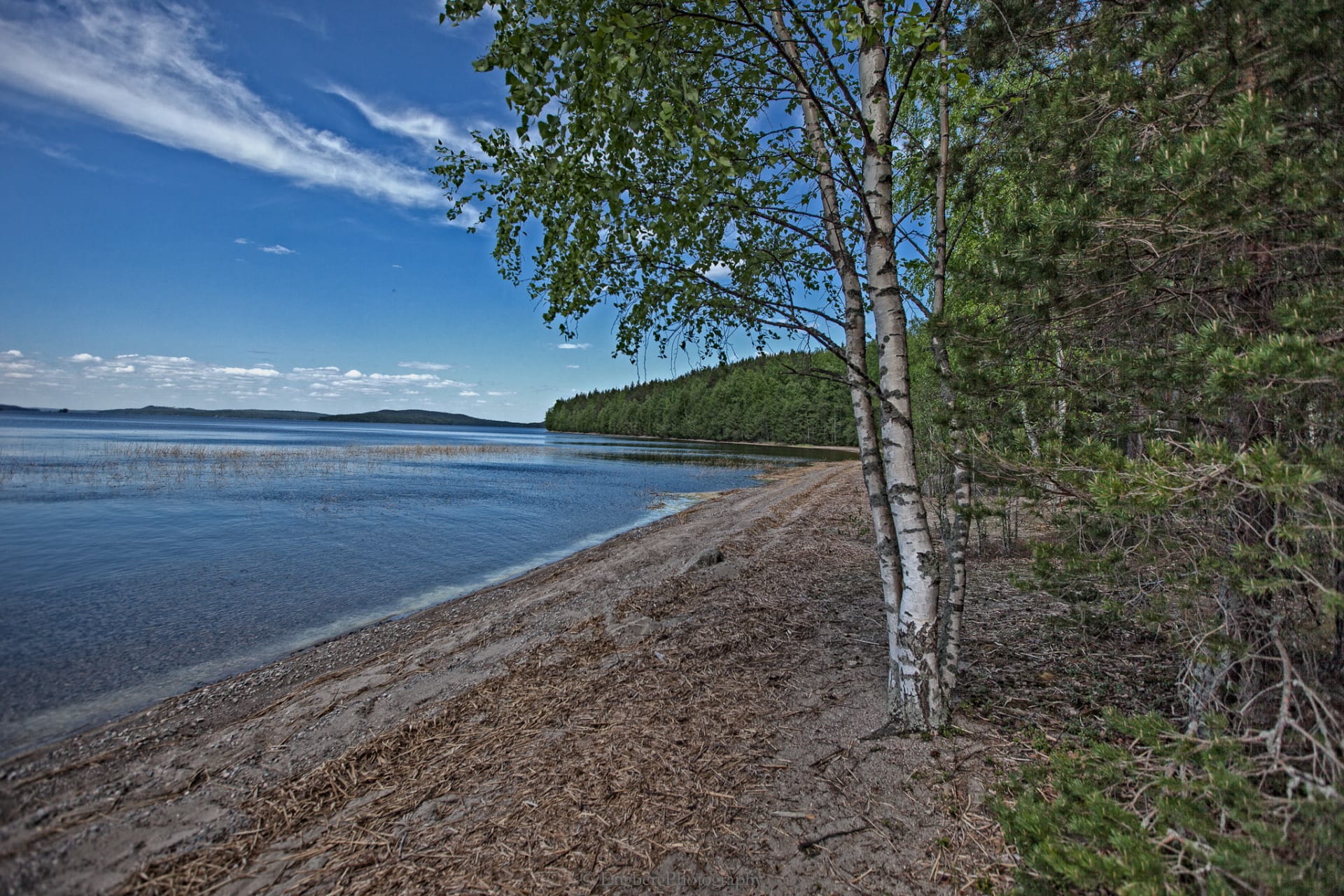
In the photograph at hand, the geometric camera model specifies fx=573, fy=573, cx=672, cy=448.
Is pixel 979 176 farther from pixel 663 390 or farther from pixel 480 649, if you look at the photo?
pixel 663 390

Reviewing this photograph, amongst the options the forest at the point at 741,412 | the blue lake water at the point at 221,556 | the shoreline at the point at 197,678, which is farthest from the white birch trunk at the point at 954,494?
the forest at the point at 741,412

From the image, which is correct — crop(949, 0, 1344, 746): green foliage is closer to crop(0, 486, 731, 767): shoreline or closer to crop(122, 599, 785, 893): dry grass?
crop(122, 599, 785, 893): dry grass

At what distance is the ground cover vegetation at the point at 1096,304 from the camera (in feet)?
6.85

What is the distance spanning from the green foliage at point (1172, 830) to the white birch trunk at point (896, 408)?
98 cm

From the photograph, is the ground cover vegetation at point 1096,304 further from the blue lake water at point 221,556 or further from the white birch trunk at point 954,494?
the blue lake water at point 221,556

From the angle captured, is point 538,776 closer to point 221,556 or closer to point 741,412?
point 221,556

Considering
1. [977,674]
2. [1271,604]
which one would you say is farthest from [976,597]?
[1271,604]

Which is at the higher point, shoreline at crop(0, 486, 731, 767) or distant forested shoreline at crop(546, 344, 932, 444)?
distant forested shoreline at crop(546, 344, 932, 444)

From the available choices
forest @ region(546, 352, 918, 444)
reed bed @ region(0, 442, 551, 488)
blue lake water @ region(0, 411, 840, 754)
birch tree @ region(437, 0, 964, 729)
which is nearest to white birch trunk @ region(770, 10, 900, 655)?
birch tree @ region(437, 0, 964, 729)

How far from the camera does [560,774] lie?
144 inches

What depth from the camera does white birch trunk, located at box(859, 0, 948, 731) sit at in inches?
141

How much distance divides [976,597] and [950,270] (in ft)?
14.0

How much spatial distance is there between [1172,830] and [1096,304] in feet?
7.92

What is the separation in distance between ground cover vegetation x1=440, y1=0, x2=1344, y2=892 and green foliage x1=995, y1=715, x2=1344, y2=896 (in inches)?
0.6
